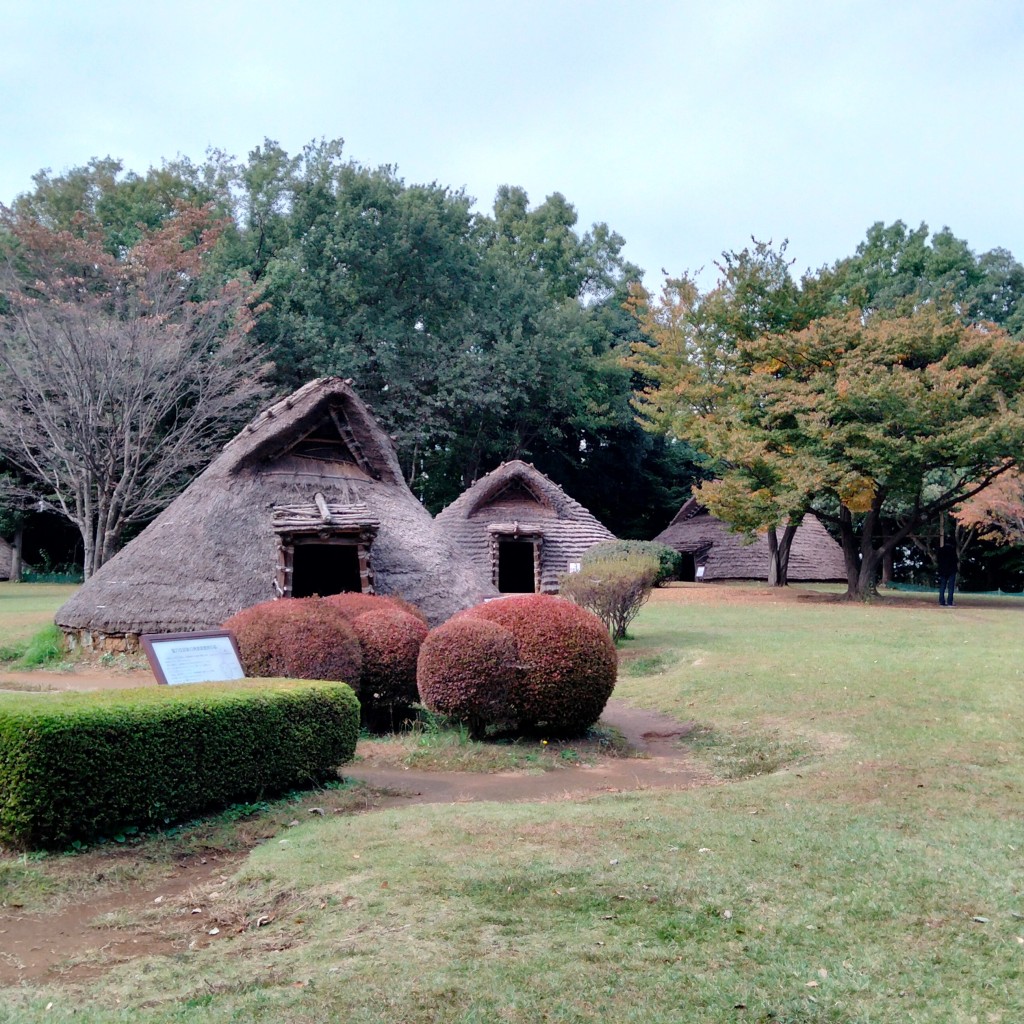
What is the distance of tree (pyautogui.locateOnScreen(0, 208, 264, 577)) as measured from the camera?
23578 millimetres

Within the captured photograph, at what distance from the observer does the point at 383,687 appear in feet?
35.4

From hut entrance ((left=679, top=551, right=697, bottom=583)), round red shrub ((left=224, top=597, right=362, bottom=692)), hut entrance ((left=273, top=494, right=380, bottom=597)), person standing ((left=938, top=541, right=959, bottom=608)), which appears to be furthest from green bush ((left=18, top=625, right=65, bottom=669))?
hut entrance ((left=679, top=551, right=697, bottom=583))

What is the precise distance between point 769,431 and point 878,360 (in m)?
3.42

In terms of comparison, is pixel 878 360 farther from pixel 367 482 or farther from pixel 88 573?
pixel 88 573

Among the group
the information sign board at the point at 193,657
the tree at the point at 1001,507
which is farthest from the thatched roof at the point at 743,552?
the information sign board at the point at 193,657

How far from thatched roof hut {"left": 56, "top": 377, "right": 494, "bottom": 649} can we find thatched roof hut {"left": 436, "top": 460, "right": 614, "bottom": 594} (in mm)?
8927

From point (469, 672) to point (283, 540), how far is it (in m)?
7.06

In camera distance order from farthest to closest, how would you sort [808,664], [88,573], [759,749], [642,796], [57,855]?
Result: 1. [88,573]
2. [808,664]
3. [759,749]
4. [642,796]
5. [57,855]

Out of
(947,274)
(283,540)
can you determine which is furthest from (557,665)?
(947,274)

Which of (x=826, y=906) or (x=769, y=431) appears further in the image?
(x=769, y=431)

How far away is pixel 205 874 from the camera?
19.2ft

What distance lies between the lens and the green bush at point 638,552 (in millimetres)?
26203

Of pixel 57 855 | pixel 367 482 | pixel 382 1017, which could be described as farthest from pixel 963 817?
pixel 367 482

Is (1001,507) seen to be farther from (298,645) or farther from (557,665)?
(298,645)
